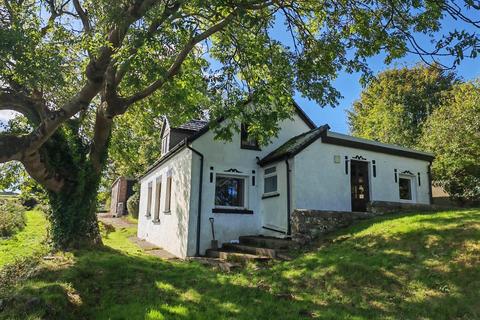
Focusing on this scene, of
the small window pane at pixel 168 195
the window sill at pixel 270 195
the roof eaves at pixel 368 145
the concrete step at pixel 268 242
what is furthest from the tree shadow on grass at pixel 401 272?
the small window pane at pixel 168 195

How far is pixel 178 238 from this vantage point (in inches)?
563

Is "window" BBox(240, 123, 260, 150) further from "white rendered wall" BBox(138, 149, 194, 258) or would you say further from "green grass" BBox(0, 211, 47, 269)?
"green grass" BBox(0, 211, 47, 269)

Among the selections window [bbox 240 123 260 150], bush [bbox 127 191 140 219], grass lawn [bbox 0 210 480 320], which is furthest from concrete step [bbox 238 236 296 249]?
bush [bbox 127 191 140 219]

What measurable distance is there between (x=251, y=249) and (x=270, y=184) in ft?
11.2

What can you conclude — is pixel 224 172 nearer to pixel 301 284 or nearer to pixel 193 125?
pixel 193 125

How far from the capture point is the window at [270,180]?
14.5 meters

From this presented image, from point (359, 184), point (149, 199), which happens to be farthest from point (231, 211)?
point (149, 199)

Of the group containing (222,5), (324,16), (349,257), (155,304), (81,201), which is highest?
(324,16)

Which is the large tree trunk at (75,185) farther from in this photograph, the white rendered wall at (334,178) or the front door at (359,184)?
the front door at (359,184)

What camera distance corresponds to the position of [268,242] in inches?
483

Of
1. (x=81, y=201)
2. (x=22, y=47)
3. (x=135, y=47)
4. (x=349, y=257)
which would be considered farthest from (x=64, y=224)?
(x=349, y=257)

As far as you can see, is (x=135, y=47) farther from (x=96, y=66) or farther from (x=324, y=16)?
(x=324, y=16)

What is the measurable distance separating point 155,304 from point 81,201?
6158 millimetres

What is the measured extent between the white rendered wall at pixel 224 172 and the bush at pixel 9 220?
10.8 meters
